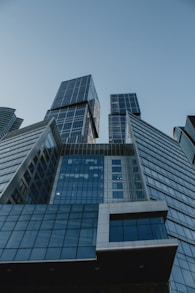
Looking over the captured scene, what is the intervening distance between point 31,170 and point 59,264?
30694 mm

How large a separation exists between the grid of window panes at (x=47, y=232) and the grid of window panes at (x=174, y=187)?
11.7 metres

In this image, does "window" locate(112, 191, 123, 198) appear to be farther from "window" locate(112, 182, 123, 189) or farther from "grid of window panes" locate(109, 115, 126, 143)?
"grid of window panes" locate(109, 115, 126, 143)

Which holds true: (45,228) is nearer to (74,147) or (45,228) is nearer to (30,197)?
(30,197)

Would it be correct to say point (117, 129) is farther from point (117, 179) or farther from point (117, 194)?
point (117, 194)

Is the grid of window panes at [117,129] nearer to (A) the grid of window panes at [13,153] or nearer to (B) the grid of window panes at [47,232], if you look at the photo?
(A) the grid of window panes at [13,153]

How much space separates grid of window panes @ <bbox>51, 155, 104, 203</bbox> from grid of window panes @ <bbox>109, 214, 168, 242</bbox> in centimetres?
2953

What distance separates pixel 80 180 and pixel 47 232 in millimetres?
37409

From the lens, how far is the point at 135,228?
29703 millimetres

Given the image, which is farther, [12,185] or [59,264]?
[12,185]

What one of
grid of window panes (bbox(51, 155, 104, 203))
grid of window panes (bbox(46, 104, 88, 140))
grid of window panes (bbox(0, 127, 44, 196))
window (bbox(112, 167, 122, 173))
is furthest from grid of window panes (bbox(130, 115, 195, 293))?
grid of window panes (bbox(46, 104, 88, 140))

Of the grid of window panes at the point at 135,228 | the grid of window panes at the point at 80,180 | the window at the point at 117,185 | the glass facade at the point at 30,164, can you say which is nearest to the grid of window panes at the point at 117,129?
the grid of window panes at the point at 80,180

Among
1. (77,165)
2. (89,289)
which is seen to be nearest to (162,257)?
(89,289)

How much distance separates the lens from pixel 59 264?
2709 cm

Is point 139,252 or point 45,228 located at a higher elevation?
point 45,228
